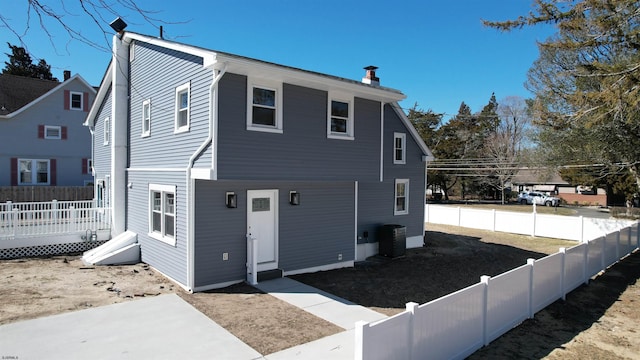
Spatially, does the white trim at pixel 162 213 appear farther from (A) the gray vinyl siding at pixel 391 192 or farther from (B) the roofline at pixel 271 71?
(A) the gray vinyl siding at pixel 391 192

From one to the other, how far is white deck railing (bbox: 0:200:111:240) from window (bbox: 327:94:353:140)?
28.2 ft

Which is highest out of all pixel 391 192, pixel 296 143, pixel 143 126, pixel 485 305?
pixel 143 126

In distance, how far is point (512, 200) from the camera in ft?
163

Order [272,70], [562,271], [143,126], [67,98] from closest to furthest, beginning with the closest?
[272,70], [562,271], [143,126], [67,98]

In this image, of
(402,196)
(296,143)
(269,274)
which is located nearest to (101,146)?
(296,143)

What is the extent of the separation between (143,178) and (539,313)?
11.2m

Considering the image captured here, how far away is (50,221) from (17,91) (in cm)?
1785

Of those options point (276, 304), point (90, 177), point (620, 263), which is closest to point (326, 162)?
point (276, 304)

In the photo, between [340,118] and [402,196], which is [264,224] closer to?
[340,118]

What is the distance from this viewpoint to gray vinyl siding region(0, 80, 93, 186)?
74.7 feet

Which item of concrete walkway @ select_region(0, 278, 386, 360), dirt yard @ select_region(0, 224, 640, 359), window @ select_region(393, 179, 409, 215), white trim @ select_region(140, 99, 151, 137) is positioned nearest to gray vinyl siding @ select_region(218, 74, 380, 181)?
dirt yard @ select_region(0, 224, 640, 359)

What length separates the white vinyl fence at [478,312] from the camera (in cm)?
466

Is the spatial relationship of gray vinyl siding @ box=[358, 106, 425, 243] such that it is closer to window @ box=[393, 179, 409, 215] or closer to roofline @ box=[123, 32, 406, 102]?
window @ box=[393, 179, 409, 215]

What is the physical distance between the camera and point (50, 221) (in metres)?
12.8
